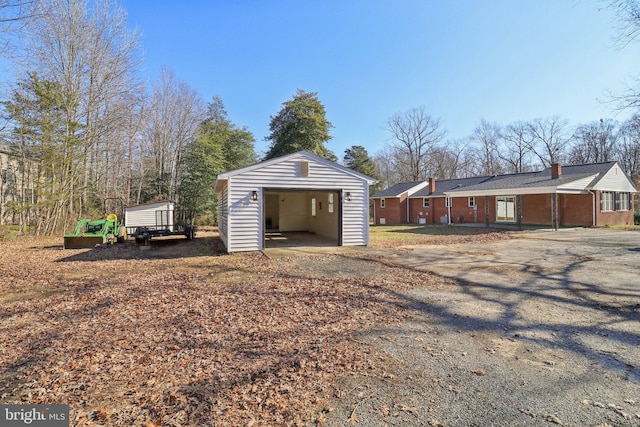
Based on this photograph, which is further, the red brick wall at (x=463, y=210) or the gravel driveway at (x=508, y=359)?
the red brick wall at (x=463, y=210)


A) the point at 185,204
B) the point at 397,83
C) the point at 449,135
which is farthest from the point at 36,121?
the point at 449,135

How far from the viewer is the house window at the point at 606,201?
63.5 ft

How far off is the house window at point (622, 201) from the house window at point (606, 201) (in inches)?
31.5

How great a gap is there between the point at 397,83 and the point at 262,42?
334 inches

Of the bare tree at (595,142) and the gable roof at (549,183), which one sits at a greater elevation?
the bare tree at (595,142)

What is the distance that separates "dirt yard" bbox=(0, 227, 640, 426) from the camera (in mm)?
2266

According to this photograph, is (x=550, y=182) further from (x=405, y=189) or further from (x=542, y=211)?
(x=405, y=189)

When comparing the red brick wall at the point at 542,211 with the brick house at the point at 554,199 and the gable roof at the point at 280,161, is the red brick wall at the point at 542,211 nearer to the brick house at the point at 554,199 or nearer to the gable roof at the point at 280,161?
the brick house at the point at 554,199

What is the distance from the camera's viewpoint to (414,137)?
40625 mm

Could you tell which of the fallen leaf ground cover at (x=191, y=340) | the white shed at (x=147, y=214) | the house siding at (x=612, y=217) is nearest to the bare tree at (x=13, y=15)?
the fallen leaf ground cover at (x=191, y=340)

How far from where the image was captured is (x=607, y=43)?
815cm

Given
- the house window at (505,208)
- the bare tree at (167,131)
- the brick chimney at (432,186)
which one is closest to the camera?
the house window at (505,208)

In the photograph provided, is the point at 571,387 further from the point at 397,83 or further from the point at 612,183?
the point at 612,183

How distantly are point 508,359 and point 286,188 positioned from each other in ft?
26.9
